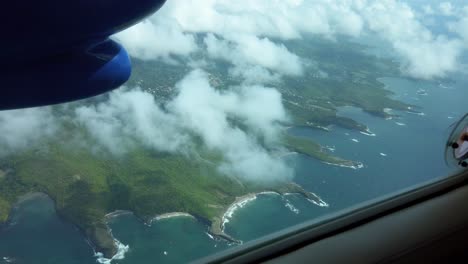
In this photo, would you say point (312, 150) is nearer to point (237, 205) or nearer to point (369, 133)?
point (369, 133)

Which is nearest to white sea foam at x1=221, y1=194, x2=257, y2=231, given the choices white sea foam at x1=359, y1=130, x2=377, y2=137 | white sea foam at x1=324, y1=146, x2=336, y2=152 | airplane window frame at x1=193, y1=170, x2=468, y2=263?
airplane window frame at x1=193, y1=170, x2=468, y2=263

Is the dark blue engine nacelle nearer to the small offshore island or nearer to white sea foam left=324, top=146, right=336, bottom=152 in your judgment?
the small offshore island

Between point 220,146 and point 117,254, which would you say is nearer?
point 117,254

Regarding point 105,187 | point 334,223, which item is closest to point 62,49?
point 334,223

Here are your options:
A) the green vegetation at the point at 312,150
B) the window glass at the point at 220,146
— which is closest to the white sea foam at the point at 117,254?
the window glass at the point at 220,146

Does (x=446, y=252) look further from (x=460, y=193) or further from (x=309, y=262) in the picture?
(x=309, y=262)

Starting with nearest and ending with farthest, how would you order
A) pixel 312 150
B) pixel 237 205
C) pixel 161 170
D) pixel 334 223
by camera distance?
1. pixel 334 223
2. pixel 237 205
3. pixel 161 170
4. pixel 312 150

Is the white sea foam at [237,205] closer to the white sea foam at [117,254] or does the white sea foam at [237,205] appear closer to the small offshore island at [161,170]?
the small offshore island at [161,170]
